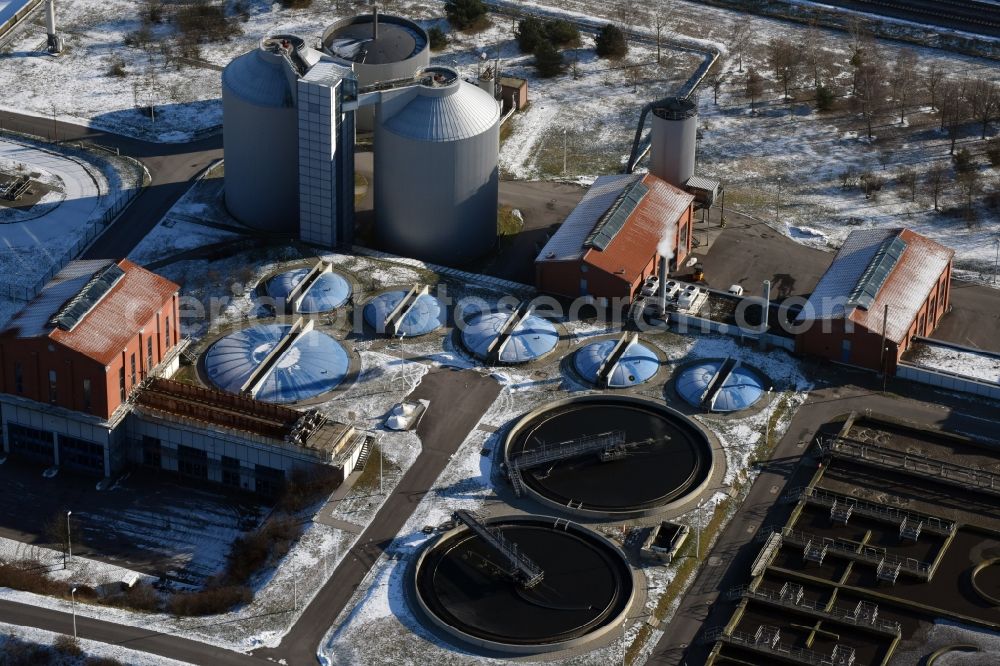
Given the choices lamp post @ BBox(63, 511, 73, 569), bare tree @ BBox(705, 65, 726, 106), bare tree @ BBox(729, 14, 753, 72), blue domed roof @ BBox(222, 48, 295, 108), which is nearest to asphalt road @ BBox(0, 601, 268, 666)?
lamp post @ BBox(63, 511, 73, 569)

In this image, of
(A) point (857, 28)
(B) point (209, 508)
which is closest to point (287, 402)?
(B) point (209, 508)

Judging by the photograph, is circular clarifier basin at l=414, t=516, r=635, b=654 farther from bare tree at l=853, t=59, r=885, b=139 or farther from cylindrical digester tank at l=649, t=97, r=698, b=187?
bare tree at l=853, t=59, r=885, b=139

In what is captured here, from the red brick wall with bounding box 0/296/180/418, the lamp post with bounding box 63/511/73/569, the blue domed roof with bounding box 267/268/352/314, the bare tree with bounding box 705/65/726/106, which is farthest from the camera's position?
the bare tree with bounding box 705/65/726/106

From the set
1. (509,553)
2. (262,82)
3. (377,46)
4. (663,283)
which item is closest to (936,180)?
(663,283)

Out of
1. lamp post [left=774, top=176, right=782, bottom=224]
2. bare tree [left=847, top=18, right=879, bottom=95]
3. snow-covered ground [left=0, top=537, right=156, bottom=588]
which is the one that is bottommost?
snow-covered ground [left=0, top=537, right=156, bottom=588]

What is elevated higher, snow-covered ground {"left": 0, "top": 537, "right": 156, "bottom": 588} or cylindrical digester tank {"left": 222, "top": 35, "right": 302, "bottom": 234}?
cylindrical digester tank {"left": 222, "top": 35, "right": 302, "bottom": 234}

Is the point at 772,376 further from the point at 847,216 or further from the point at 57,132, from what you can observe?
the point at 57,132

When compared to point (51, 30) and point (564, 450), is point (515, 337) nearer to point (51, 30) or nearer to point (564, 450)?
point (564, 450)
